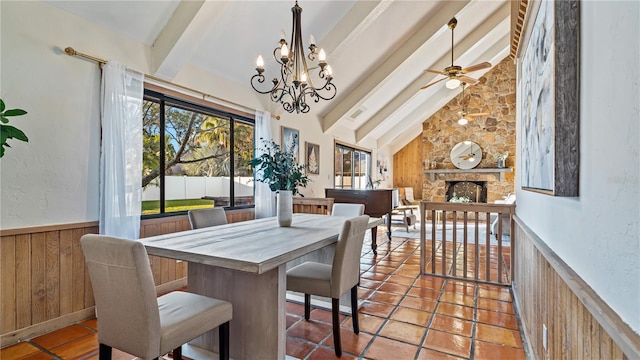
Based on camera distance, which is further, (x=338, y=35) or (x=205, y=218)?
(x=338, y=35)

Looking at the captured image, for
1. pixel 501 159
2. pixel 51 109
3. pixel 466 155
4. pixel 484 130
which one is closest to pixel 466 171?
pixel 466 155

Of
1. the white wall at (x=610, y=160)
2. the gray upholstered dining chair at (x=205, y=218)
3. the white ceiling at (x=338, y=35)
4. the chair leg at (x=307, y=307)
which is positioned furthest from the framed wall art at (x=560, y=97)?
the white ceiling at (x=338, y=35)

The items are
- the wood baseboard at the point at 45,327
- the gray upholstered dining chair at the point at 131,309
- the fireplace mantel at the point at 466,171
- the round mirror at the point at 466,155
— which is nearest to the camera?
the gray upholstered dining chair at the point at 131,309

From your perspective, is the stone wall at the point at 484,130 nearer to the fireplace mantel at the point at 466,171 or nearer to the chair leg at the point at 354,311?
the fireplace mantel at the point at 466,171

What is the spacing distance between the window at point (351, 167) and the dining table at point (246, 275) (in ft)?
16.6

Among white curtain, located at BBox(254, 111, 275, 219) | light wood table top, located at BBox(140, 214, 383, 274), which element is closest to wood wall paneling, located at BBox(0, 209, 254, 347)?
light wood table top, located at BBox(140, 214, 383, 274)

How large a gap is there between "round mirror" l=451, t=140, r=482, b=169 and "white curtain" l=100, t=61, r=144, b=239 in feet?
27.6

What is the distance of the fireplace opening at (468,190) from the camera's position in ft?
29.4

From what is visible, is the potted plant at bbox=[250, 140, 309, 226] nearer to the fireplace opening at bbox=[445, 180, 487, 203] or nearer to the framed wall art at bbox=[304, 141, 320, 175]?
the framed wall art at bbox=[304, 141, 320, 175]

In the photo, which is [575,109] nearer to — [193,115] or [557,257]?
[557,257]

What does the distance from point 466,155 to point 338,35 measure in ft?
21.3

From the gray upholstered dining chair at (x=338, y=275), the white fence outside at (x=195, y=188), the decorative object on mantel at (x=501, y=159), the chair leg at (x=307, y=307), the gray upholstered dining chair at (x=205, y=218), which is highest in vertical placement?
the decorative object on mantel at (x=501, y=159)

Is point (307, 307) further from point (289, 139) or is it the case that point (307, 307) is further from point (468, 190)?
point (468, 190)

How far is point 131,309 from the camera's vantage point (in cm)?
142
